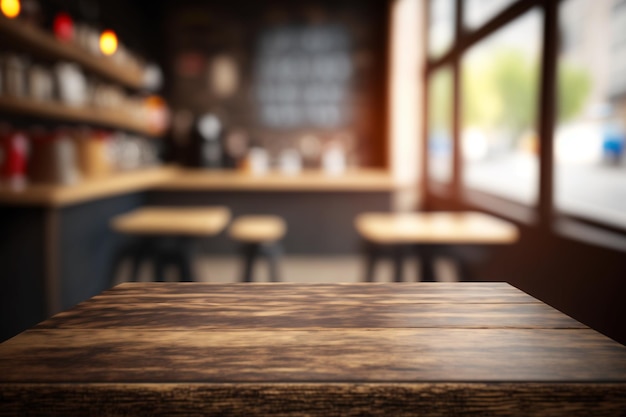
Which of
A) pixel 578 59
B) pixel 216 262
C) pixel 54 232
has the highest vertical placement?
pixel 578 59

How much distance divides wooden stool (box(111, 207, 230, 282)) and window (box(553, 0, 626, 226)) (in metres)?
1.88

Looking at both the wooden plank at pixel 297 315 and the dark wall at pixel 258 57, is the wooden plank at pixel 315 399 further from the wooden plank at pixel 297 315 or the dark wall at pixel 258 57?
the dark wall at pixel 258 57

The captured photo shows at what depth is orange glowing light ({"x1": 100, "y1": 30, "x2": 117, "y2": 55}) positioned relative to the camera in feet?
15.0

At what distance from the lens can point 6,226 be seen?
2.98 metres

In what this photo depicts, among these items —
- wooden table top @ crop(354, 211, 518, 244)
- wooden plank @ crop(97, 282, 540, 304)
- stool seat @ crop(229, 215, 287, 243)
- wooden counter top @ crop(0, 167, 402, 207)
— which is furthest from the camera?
wooden counter top @ crop(0, 167, 402, 207)

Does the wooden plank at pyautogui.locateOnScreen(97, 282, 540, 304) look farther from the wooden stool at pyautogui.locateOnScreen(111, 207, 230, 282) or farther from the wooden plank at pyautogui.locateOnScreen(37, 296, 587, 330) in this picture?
the wooden stool at pyautogui.locateOnScreen(111, 207, 230, 282)

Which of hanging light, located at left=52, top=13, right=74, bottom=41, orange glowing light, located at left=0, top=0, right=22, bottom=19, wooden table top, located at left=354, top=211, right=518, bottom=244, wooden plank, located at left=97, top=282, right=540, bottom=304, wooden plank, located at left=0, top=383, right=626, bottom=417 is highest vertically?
hanging light, located at left=52, top=13, right=74, bottom=41

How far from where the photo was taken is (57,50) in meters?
3.62

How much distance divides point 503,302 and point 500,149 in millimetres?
3431

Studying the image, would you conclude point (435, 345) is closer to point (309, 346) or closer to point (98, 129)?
point (309, 346)

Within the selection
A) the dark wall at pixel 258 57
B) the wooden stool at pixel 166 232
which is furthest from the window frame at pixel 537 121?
the wooden stool at pixel 166 232

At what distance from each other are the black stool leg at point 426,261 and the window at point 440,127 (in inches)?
68.7

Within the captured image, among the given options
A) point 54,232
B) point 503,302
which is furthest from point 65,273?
point 503,302

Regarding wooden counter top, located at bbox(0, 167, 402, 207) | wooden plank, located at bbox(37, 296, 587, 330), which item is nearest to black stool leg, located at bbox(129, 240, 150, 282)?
wooden counter top, located at bbox(0, 167, 402, 207)
